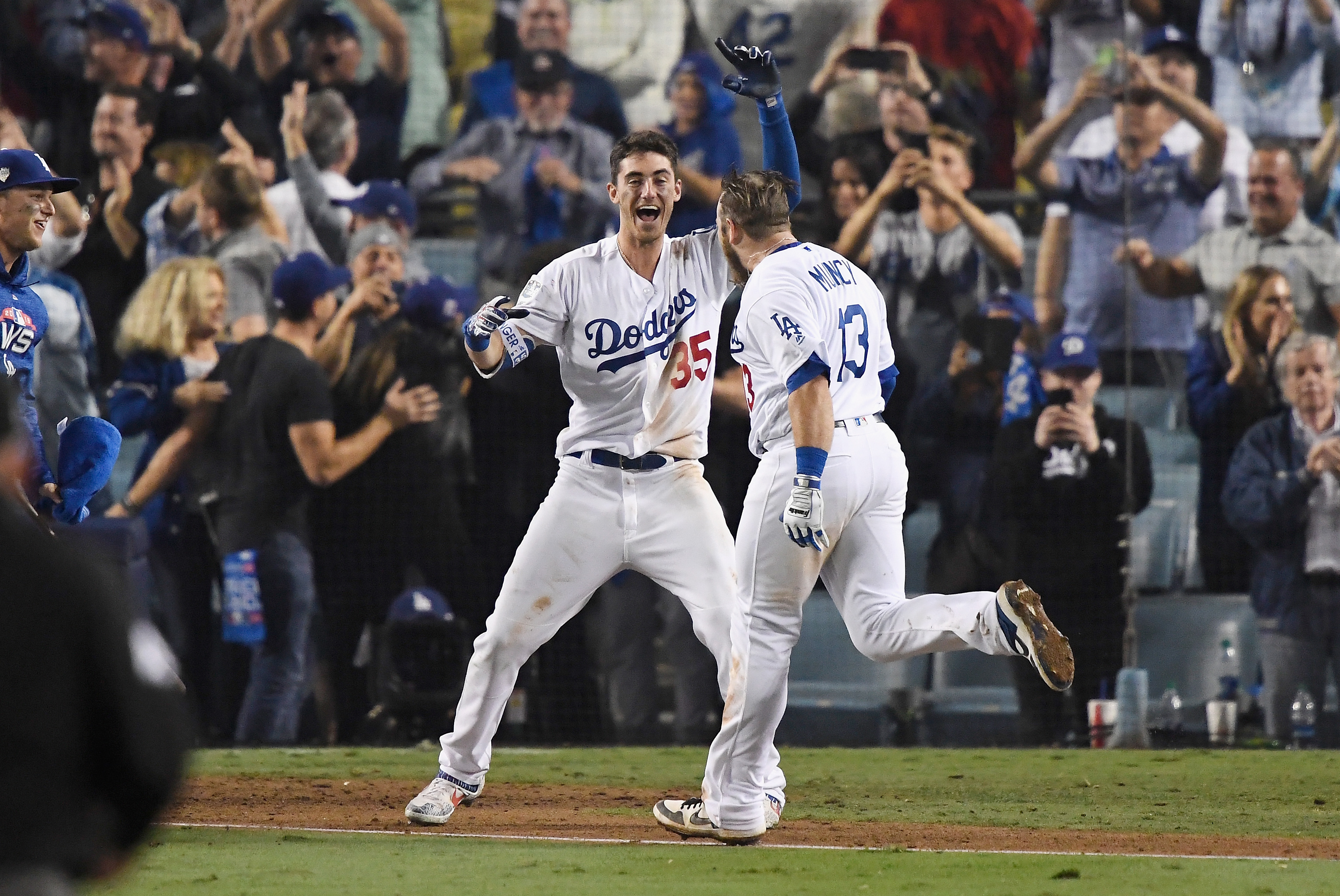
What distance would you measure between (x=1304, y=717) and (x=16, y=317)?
22.0 ft

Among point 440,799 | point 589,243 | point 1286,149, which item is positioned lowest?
point 440,799

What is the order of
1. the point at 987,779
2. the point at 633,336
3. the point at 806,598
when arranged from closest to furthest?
the point at 806,598 → the point at 633,336 → the point at 987,779

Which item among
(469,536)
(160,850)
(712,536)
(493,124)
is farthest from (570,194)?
(160,850)

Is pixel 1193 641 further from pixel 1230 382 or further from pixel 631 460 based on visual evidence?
pixel 631 460

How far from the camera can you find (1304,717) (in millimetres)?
8641

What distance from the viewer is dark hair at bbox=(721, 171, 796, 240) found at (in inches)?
191

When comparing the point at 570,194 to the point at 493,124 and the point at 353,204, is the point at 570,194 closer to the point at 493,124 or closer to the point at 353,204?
the point at 493,124

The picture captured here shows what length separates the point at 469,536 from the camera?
31.0ft

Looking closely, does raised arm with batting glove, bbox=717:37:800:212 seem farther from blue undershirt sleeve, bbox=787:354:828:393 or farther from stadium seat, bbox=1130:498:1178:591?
stadium seat, bbox=1130:498:1178:591

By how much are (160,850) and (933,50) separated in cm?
671

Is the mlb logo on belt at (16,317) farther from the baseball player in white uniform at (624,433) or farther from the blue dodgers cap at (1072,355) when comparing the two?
the blue dodgers cap at (1072,355)

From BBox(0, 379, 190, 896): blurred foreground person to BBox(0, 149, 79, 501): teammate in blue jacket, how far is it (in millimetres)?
3373

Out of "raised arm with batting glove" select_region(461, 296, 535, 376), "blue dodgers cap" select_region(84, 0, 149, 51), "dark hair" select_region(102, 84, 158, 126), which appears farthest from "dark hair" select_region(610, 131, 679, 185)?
"blue dodgers cap" select_region(84, 0, 149, 51)

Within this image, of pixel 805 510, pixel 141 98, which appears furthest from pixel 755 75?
pixel 141 98
